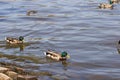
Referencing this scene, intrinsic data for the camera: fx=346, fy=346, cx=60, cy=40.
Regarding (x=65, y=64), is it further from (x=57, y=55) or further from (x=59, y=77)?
(x=59, y=77)

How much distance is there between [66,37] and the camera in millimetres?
31984

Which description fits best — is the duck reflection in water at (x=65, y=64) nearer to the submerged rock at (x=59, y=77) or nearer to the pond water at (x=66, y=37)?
the pond water at (x=66, y=37)

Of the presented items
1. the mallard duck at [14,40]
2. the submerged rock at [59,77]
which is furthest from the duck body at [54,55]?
the mallard duck at [14,40]

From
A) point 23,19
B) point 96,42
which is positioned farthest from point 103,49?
point 23,19

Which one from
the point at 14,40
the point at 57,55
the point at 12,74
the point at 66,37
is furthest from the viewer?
the point at 66,37

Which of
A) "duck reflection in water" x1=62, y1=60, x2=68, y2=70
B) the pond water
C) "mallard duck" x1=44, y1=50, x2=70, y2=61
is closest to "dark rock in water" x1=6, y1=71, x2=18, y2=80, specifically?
the pond water

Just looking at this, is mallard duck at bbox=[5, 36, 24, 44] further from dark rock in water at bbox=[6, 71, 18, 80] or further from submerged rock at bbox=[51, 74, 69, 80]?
dark rock in water at bbox=[6, 71, 18, 80]

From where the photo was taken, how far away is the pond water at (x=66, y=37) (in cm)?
2372

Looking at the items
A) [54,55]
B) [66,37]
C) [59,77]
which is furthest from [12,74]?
[66,37]

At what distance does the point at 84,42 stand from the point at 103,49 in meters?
2.62

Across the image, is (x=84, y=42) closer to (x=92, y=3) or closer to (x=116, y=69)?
(x=116, y=69)

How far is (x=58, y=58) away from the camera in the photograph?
1027 inches

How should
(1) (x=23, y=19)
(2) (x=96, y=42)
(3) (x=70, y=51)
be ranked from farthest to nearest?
1. (1) (x=23, y=19)
2. (2) (x=96, y=42)
3. (3) (x=70, y=51)

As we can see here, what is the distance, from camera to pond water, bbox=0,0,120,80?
2372 cm
